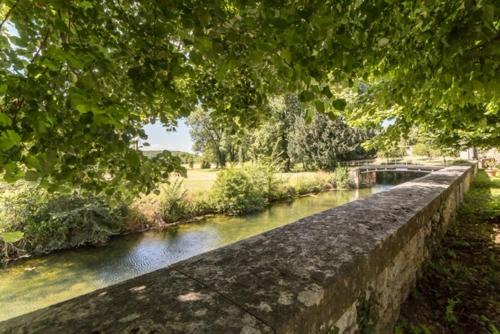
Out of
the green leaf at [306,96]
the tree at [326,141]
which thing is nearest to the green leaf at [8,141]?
the green leaf at [306,96]

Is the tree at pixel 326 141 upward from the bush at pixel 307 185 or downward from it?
upward

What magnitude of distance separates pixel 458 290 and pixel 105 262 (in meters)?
11.4

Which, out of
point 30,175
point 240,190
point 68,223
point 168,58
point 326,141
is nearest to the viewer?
point 30,175

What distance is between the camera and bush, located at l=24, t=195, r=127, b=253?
1106 centimetres

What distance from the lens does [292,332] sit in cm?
103

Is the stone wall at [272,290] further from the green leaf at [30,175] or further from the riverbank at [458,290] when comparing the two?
the green leaf at [30,175]

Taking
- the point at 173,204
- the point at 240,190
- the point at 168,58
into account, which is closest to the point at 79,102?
the point at 168,58

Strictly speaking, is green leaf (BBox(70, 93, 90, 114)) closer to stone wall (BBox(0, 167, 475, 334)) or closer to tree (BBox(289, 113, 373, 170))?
stone wall (BBox(0, 167, 475, 334))

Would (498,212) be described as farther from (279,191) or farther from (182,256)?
(279,191)

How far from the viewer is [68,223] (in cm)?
1172

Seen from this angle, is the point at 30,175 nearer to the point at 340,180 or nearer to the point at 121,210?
the point at 121,210

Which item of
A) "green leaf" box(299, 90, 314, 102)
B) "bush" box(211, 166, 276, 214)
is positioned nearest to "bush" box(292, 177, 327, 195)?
"bush" box(211, 166, 276, 214)

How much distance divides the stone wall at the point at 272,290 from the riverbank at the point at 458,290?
0.21m

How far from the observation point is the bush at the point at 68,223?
11062 mm
